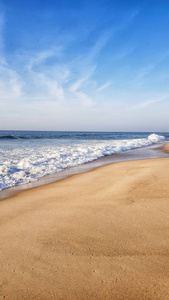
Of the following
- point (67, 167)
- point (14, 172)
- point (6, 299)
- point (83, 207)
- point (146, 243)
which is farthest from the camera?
point (67, 167)

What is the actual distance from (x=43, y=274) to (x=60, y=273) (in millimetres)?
181

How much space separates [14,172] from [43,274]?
5.73 meters

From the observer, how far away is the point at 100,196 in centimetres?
380

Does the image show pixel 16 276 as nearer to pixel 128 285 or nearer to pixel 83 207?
pixel 128 285

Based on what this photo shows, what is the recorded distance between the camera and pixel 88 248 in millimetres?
2127

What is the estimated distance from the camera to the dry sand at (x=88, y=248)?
162cm

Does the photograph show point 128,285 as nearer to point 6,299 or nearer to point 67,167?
point 6,299

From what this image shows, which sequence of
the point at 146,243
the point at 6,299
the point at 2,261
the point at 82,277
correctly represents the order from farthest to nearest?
the point at 146,243 < the point at 2,261 < the point at 82,277 < the point at 6,299

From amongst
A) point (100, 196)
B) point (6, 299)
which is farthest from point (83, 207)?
point (6, 299)

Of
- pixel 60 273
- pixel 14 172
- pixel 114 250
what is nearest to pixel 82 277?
pixel 60 273

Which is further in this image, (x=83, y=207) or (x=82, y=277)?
(x=83, y=207)

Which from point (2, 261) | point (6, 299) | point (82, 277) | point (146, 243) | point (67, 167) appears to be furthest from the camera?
point (67, 167)

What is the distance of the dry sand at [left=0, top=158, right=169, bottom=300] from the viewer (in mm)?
1625

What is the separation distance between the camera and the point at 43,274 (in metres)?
1.80
